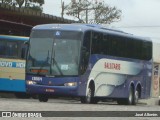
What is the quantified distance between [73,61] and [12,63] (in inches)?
248

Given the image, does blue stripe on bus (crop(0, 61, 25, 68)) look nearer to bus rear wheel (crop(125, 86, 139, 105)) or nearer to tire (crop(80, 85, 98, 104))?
tire (crop(80, 85, 98, 104))

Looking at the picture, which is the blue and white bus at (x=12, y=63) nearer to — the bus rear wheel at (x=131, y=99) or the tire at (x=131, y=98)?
the bus rear wheel at (x=131, y=99)

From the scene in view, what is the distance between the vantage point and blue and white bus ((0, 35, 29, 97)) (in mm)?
28734

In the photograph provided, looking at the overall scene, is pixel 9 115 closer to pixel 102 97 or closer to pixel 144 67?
pixel 102 97

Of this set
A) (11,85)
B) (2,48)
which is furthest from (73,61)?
(11,85)

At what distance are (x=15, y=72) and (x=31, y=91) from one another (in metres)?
5.24

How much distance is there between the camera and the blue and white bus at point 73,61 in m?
23.6

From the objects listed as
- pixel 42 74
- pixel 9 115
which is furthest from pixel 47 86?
pixel 9 115

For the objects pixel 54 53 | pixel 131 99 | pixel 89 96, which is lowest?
pixel 131 99

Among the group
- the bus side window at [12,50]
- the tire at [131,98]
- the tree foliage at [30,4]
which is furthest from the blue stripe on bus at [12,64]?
the tree foliage at [30,4]

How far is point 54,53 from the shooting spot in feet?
77.8

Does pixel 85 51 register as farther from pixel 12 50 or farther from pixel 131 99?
pixel 131 99

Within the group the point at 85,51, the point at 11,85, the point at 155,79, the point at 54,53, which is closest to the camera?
the point at 54,53

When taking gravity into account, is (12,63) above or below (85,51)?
below
